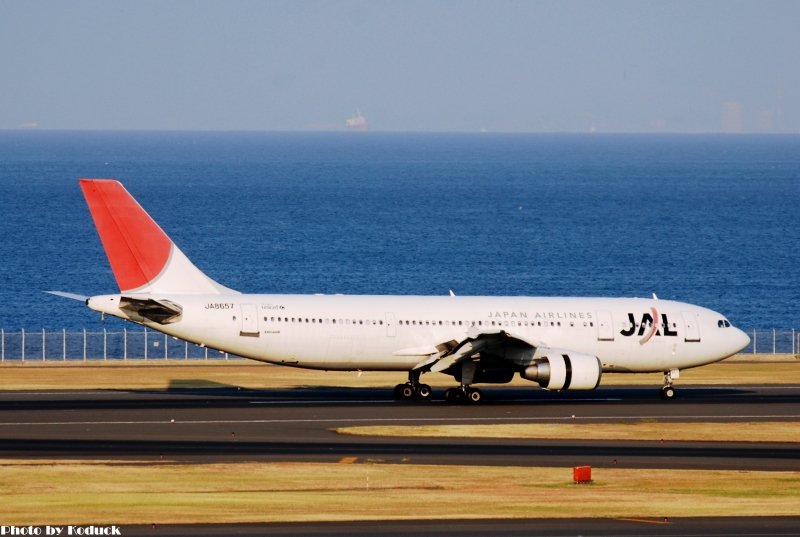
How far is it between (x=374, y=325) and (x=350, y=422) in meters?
5.87

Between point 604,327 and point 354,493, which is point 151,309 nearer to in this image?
point 604,327

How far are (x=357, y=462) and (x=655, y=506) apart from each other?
8.62 m

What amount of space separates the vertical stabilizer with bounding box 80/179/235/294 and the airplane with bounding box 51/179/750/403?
3 cm

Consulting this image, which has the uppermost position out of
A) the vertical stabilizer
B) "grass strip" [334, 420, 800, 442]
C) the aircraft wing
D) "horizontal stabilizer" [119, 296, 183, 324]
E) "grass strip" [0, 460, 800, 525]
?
the vertical stabilizer

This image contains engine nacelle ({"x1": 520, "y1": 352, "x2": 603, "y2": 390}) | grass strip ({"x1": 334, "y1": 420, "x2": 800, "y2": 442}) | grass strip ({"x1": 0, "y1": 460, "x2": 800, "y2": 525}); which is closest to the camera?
Result: grass strip ({"x1": 0, "y1": 460, "x2": 800, "y2": 525})

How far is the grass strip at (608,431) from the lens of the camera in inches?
1638

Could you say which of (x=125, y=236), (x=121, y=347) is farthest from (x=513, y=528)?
(x=121, y=347)

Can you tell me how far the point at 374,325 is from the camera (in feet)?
161

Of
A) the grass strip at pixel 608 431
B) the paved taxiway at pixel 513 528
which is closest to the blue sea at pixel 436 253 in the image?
the grass strip at pixel 608 431

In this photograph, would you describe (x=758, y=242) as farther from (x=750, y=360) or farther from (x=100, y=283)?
(x=750, y=360)

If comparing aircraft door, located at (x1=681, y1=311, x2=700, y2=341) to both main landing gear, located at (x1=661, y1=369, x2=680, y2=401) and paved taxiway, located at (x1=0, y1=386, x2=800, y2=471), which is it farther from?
paved taxiway, located at (x1=0, y1=386, x2=800, y2=471)

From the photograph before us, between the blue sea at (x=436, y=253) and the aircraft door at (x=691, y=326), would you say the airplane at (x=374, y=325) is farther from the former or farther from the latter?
the blue sea at (x=436, y=253)

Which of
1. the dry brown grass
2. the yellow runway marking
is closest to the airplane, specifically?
the dry brown grass

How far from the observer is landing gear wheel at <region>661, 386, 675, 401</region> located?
51.8 metres
